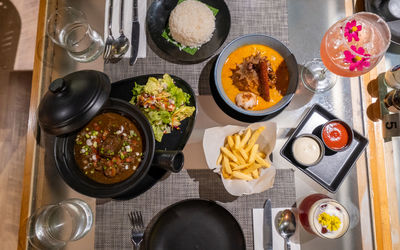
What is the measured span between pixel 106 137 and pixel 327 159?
1473 mm

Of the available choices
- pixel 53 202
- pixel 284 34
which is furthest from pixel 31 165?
pixel 284 34

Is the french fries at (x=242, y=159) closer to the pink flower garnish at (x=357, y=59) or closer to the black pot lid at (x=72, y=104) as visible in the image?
the pink flower garnish at (x=357, y=59)

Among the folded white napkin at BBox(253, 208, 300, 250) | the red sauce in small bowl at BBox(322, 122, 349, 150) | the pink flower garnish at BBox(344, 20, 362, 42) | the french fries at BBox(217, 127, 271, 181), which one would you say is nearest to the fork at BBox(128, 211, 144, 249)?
the french fries at BBox(217, 127, 271, 181)

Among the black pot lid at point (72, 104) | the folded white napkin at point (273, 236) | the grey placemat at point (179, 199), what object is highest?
the black pot lid at point (72, 104)

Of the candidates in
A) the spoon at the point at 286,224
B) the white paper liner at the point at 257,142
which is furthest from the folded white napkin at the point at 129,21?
the spoon at the point at 286,224

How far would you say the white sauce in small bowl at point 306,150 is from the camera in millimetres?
1754

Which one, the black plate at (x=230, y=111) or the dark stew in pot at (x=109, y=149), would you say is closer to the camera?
the dark stew in pot at (x=109, y=149)

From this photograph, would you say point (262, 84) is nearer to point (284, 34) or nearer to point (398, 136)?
point (284, 34)

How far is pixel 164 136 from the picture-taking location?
1.87 meters

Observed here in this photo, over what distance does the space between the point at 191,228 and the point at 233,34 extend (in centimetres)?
140

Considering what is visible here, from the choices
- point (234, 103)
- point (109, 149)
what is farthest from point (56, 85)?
point (234, 103)

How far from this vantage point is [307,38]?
2.01 meters

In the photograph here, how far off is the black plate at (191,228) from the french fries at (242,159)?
27 centimetres

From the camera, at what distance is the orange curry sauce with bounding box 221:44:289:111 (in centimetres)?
187
